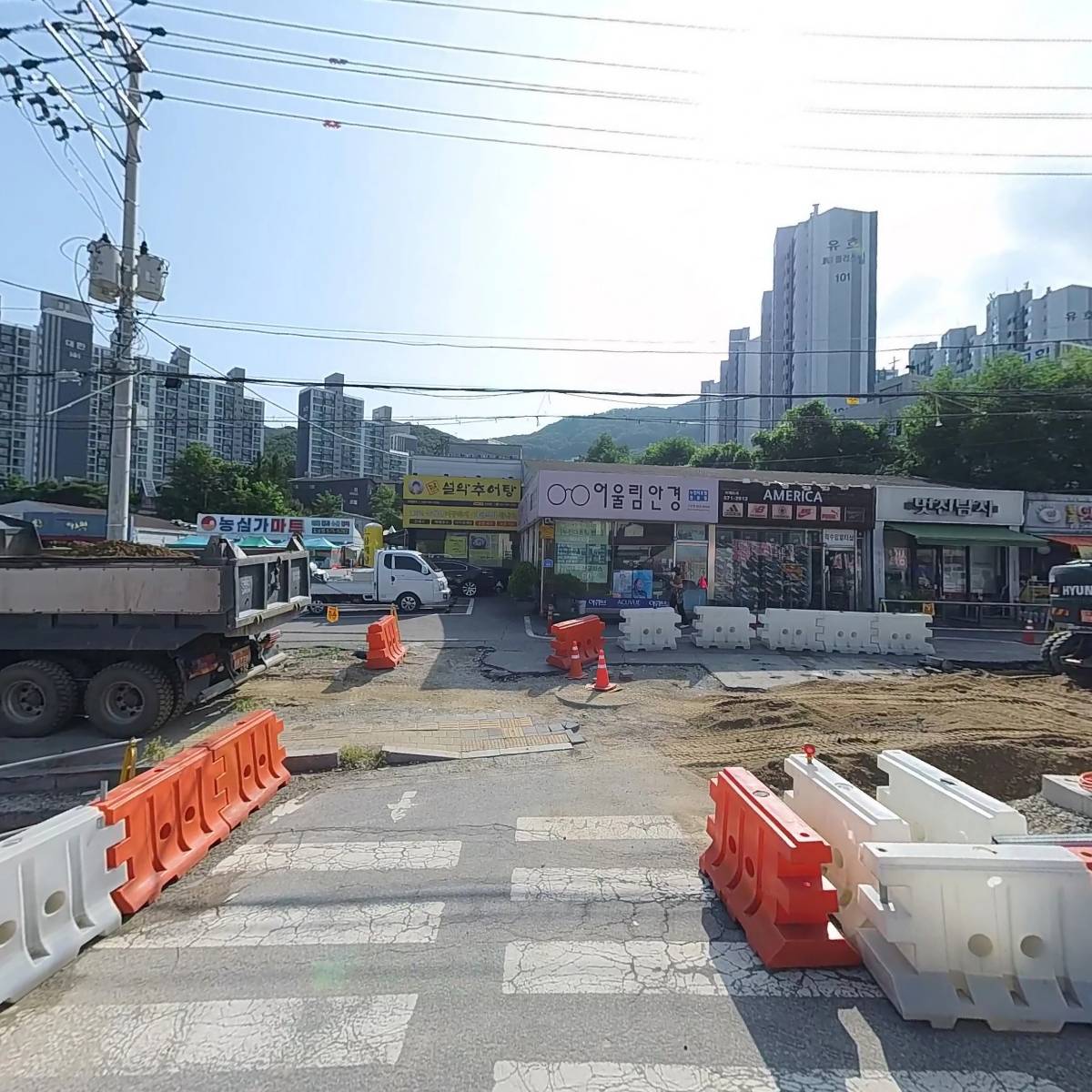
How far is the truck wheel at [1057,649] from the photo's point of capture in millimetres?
12391

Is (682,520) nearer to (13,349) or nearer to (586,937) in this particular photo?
(586,937)

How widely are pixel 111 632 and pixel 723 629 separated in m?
11.9

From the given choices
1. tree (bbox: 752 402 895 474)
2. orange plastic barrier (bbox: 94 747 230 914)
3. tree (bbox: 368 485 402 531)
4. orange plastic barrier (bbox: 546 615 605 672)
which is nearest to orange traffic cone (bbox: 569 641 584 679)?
orange plastic barrier (bbox: 546 615 605 672)

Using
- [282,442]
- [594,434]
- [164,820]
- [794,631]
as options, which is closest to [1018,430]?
[794,631]

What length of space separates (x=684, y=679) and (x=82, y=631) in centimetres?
918

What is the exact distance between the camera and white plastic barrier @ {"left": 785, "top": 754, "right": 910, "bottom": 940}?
3486mm

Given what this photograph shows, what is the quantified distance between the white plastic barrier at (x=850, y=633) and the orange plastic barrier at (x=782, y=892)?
12503mm

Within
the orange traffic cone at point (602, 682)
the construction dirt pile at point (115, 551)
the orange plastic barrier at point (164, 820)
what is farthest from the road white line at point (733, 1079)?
the construction dirt pile at point (115, 551)

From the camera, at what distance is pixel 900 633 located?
15375 mm

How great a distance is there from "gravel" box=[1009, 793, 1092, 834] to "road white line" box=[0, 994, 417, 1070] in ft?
15.8

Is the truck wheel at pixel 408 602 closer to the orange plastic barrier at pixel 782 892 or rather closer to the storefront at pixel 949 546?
the storefront at pixel 949 546

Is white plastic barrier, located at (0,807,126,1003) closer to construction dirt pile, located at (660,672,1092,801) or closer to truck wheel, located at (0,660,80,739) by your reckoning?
construction dirt pile, located at (660,672,1092,801)

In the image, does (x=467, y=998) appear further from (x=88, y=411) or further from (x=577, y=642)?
(x=88, y=411)

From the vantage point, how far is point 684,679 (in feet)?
40.6
